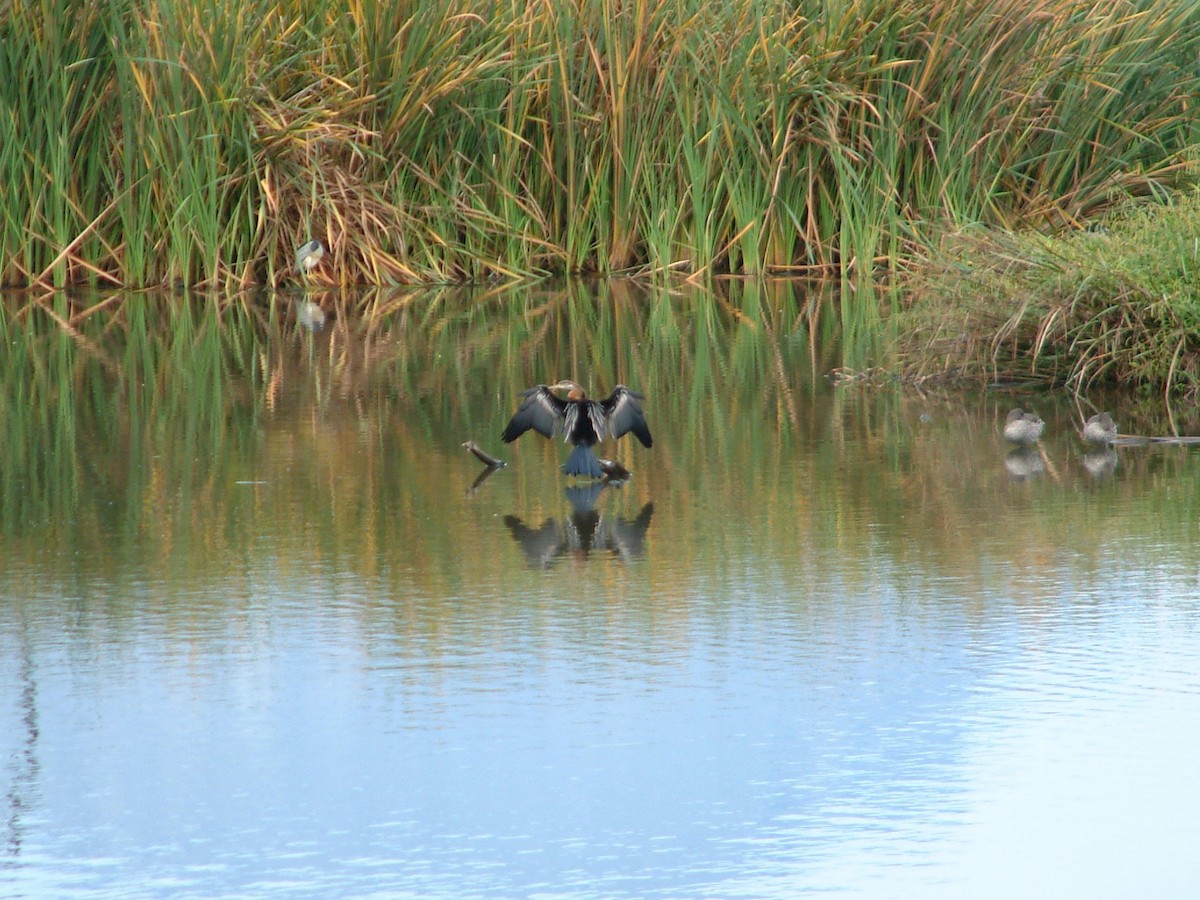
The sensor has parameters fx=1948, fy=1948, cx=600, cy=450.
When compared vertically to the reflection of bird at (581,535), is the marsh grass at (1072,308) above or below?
above

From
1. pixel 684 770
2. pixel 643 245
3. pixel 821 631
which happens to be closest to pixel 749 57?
pixel 643 245

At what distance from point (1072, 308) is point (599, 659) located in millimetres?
3819

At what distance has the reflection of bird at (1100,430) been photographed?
6.57 metres

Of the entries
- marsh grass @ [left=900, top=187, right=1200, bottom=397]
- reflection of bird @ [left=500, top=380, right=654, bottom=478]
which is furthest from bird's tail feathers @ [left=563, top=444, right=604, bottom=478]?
marsh grass @ [left=900, top=187, right=1200, bottom=397]

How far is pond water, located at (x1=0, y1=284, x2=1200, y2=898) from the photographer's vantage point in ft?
9.68

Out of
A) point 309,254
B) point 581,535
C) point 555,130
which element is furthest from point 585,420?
point 555,130

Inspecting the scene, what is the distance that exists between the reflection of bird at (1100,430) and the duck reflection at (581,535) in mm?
1811

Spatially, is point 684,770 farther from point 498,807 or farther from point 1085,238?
point 1085,238

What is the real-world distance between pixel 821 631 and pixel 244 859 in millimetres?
1581

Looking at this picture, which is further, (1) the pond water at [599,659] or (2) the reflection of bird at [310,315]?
(2) the reflection of bird at [310,315]

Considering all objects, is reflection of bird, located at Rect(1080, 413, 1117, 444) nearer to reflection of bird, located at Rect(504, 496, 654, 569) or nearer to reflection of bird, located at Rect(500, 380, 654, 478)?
reflection of bird, located at Rect(500, 380, 654, 478)

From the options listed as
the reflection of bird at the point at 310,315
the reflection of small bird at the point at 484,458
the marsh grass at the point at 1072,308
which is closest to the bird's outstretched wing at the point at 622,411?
the reflection of small bird at the point at 484,458

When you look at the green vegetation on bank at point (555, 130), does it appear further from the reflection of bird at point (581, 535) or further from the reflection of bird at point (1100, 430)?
the reflection of bird at point (581, 535)

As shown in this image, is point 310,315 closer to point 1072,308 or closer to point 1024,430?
point 1072,308
